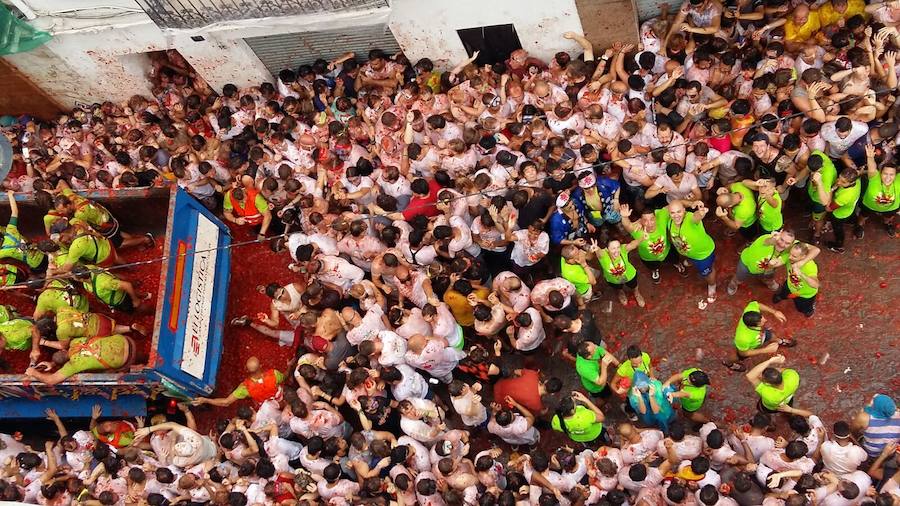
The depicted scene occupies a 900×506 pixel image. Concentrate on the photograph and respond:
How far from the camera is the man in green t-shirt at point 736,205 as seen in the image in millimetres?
8930

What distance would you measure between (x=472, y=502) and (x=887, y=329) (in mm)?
5345

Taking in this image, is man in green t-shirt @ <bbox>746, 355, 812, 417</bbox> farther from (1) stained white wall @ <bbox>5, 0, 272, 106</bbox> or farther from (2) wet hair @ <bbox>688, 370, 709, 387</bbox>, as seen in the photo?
(1) stained white wall @ <bbox>5, 0, 272, 106</bbox>

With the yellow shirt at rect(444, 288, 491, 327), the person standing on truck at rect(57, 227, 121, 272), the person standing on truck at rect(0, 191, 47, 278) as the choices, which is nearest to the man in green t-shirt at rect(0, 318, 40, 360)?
the person standing on truck at rect(57, 227, 121, 272)

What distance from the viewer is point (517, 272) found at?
9984 mm

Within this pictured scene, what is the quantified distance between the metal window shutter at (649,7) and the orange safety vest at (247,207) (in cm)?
571

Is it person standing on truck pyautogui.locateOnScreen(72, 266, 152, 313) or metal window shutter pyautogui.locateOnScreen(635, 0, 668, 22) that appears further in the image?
metal window shutter pyautogui.locateOnScreen(635, 0, 668, 22)

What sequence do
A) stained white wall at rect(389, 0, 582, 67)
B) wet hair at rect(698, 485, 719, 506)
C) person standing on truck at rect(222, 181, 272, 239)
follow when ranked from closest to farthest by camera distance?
wet hair at rect(698, 485, 719, 506), stained white wall at rect(389, 0, 582, 67), person standing on truck at rect(222, 181, 272, 239)

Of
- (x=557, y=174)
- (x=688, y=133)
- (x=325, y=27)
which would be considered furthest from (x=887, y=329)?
(x=325, y=27)

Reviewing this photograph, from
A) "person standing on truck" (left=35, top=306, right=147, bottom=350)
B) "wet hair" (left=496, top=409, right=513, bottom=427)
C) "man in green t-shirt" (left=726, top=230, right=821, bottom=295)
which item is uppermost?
"person standing on truck" (left=35, top=306, right=147, bottom=350)

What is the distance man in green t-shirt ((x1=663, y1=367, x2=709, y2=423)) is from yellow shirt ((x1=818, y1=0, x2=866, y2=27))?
479 cm

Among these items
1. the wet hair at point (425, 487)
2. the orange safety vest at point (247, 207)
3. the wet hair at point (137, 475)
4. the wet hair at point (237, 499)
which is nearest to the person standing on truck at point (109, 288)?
the orange safety vest at point (247, 207)

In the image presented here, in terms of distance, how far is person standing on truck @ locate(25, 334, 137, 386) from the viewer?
9.47 metres

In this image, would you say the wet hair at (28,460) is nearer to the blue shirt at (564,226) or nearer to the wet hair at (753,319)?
the blue shirt at (564,226)

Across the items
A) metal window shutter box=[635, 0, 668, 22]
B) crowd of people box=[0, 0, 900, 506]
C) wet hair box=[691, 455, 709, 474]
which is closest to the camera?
wet hair box=[691, 455, 709, 474]
